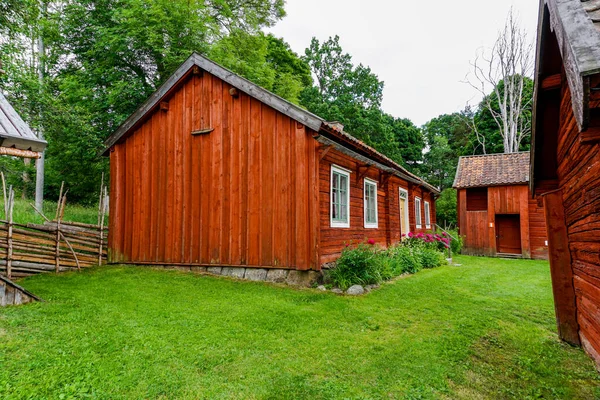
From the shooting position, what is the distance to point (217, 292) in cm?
665

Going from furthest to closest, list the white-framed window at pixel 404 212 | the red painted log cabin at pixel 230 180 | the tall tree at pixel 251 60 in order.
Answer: the tall tree at pixel 251 60, the white-framed window at pixel 404 212, the red painted log cabin at pixel 230 180

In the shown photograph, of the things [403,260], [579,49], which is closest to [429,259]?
[403,260]

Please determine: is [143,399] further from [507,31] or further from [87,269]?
[507,31]

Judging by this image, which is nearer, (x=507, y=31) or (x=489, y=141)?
(x=507, y=31)

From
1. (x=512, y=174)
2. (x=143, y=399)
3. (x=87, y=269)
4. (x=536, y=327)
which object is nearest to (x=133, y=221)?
(x=87, y=269)

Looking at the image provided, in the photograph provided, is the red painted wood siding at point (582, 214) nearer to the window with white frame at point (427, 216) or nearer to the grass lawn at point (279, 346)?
the grass lawn at point (279, 346)

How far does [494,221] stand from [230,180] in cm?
1246

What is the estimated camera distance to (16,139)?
142 inches

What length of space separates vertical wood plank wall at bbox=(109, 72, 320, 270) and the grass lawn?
4.38 ft

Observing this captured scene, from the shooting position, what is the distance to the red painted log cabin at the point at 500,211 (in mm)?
14352

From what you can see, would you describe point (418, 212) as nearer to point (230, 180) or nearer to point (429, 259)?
point (429, 259)

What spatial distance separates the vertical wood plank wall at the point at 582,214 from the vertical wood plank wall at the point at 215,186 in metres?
4.28

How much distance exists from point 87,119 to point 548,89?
43.3 feet

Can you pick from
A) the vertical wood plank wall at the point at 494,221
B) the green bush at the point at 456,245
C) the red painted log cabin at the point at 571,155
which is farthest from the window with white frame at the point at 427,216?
the red painted log cabin at the point at 571,155
